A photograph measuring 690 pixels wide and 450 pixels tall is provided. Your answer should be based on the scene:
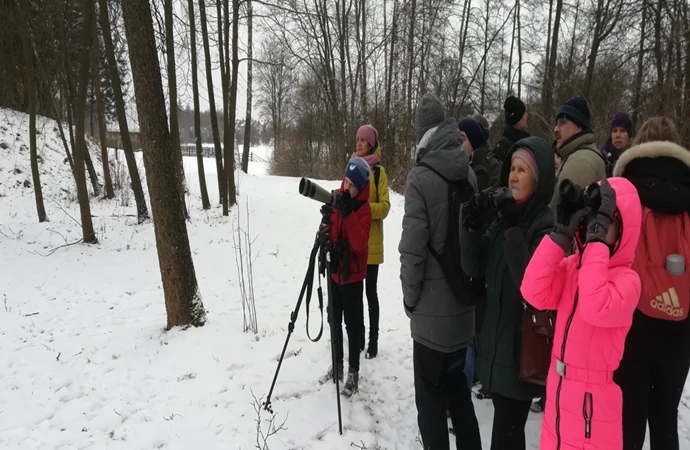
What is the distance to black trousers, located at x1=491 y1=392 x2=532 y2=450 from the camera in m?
1.97

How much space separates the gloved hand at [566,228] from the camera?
1.56 meters

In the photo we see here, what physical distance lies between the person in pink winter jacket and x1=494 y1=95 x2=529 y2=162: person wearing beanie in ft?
6.65

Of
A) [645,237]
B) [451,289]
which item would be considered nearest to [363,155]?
[451,289]

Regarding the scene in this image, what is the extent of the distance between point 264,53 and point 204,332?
46.2ft

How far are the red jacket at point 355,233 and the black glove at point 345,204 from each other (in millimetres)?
87

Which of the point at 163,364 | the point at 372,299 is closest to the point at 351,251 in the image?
the point at 372,299

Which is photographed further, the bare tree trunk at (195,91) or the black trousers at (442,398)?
the bare tree trunk at (195,91)

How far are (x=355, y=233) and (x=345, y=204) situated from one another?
0.27 metres

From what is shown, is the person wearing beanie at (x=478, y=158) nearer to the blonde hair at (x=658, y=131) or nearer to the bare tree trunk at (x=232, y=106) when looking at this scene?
the blonde hair at (x=658, y=131)

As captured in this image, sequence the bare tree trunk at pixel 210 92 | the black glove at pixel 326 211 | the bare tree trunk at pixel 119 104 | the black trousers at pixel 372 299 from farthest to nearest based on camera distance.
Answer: the bare tree trunk at pixel 210 92 < the bare tree trunk at pixel 119 104 < the black trousers at pixel 372 299 < the black glove at pixel 326 211

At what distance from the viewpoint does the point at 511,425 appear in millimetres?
1975

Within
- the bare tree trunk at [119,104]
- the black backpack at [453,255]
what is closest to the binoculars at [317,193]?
the black backpack at [453,255]

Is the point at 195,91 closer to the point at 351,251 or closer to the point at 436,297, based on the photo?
the point at 351,251

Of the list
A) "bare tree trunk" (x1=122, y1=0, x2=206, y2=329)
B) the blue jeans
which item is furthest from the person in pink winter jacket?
"bare tree trunk" (x1=122, y1=0, x2=206, y2=329)
